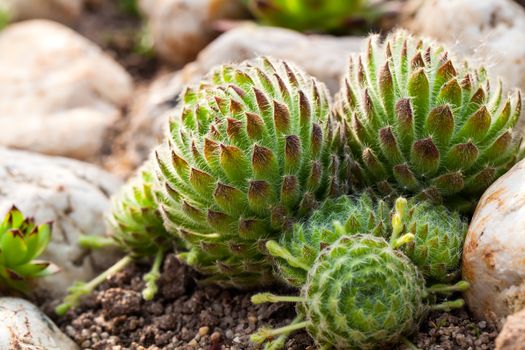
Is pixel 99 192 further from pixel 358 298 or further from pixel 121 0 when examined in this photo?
pixel 121 0

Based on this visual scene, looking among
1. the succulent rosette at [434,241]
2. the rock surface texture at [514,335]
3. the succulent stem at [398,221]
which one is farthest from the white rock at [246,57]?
the rock surface texture at [514,335]

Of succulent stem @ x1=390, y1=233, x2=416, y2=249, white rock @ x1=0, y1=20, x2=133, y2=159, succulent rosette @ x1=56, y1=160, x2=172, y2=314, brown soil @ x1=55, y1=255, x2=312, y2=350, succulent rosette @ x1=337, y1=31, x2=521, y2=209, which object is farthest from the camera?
white rock @ x1=0, y1=20, x2=133, y2=159

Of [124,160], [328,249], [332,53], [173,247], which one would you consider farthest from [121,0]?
[328,249]

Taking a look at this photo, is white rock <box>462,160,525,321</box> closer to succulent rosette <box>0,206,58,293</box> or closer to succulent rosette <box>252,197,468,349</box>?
succulent rosette <box>252,197,468,349</box>

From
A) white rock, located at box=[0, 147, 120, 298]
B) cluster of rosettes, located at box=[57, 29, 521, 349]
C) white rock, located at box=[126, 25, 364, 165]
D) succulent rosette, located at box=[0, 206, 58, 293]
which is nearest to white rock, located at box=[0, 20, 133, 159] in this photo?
white rock, located at box=[126, 25, 364, 165]

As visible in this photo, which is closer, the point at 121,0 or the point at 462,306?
the point at 462,306

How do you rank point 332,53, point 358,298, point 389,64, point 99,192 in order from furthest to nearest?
1. point 332,53
2. point 99,192
3. point 389,64
4. point 358,298

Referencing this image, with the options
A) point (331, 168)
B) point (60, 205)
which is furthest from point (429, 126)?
point (60, 205)
